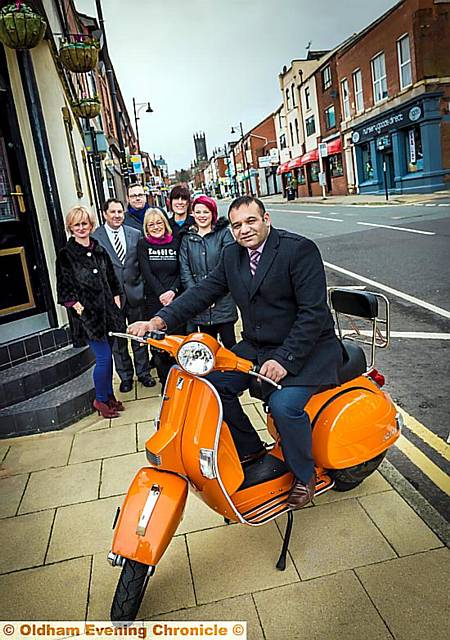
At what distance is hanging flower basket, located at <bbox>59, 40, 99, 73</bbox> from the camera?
22.9ft

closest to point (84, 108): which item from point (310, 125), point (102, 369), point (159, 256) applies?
point (159, 256)

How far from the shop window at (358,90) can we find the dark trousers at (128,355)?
32.0 m

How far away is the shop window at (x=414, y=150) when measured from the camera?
27.3 m

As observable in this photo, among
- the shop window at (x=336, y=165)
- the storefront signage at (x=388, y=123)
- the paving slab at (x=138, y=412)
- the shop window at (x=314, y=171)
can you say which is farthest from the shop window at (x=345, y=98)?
the paving slab at (x=138, y=412)

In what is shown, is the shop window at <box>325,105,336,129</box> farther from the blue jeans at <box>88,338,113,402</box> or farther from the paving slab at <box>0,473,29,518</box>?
the paving slab at <box>0,473,29,518</box>

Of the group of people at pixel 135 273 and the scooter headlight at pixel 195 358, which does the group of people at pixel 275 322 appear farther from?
the group of people at pixel 135 273

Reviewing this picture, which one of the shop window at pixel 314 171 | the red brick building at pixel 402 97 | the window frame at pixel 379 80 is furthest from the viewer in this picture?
the shop window at pixel 314 171

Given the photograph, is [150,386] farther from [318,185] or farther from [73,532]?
[318,185]

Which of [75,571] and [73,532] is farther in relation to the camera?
[73,532]

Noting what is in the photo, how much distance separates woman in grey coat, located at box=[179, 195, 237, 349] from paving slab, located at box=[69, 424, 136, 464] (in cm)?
110

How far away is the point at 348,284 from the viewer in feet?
31.0

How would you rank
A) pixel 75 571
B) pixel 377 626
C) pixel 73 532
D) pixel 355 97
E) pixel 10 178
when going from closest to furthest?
pixel 377 626 < pixel 75 571 < pixel 73 532 < pixel 10 178 < pixel 355 97

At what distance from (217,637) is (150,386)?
336 centimetres

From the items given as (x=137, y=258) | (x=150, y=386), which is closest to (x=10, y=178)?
(x=137, y=258)
